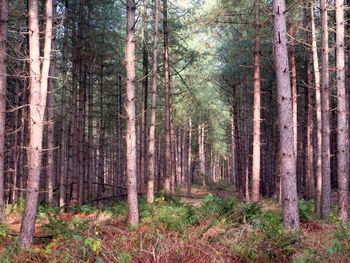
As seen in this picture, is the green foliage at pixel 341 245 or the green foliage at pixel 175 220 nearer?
the green foliage at pixel 341 245

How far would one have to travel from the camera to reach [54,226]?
7902mm

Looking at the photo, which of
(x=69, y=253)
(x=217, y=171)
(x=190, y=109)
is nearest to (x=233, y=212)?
(x=69, y=253)

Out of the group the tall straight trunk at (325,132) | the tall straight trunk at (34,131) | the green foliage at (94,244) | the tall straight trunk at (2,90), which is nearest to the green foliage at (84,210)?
the tall straight trunk at (2,90)

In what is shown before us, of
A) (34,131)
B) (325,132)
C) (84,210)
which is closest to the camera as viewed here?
(34,131)

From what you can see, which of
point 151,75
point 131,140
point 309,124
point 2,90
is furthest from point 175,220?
point 309,124

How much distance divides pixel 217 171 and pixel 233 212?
160 ft

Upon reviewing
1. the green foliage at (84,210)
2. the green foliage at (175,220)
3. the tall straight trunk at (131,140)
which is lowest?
the green foliage at (84,210)

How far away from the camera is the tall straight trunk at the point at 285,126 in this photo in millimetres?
7605

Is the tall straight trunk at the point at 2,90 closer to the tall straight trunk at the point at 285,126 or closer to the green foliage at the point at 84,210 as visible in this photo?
the green foliage at the point at 84,210

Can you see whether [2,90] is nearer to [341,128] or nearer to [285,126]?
[285,126]

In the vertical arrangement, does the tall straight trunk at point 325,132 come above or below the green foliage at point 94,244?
above

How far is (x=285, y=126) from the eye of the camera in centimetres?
771

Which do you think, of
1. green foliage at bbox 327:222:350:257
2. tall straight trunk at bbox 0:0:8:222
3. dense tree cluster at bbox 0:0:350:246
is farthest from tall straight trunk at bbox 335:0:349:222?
tall straight trunk at bbox 0:0:8:222

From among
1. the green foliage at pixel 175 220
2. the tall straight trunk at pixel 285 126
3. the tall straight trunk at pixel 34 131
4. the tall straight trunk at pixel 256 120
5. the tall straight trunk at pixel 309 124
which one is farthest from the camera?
the tall straight trunk at pixel 309 124
